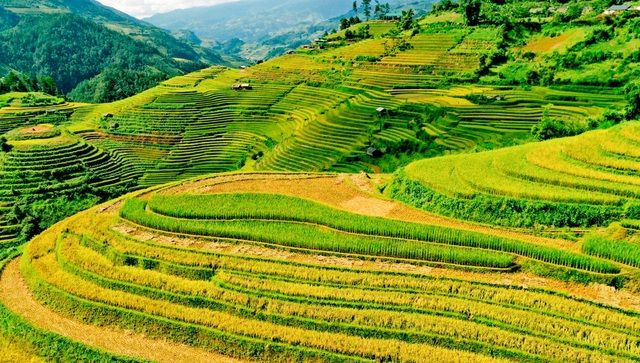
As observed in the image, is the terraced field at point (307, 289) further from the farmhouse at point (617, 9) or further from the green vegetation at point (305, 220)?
the farmhouse at point (617, 9)

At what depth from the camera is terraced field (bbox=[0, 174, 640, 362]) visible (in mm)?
16859

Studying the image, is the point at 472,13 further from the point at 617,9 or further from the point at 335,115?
the point at 335,115

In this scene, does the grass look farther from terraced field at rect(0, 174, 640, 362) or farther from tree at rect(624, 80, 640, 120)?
tree at rect(624, 80, 640, 120)

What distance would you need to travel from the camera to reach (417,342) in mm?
16984

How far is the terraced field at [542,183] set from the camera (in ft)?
74.4

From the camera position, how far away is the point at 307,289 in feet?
64.7

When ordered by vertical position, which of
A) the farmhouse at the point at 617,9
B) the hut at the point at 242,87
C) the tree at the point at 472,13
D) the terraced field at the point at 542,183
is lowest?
the terraced field at the point at 542,183

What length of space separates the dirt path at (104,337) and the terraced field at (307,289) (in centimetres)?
7

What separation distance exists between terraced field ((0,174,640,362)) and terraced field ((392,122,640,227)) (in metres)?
1.54

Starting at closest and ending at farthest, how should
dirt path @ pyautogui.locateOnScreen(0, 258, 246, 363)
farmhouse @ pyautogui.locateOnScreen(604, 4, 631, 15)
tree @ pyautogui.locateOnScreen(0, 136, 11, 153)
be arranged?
dirt path @ pyautogui.locateOnScreen(0, 258, 246, 363)
tree @ pyautogui.locateOnScreen(0, 136, 11, 153)
farmhouse @ pyautogui.locateOnScreen(604, 4, 631, 15)

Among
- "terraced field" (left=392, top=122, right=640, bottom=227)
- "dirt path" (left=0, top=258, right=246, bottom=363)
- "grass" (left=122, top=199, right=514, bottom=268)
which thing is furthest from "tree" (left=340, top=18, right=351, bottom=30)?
"dirt path" (left=0, top=258, right=246, bottom=363)

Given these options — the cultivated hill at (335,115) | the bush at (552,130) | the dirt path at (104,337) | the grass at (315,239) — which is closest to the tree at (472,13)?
the cultivated hill at (335,115)

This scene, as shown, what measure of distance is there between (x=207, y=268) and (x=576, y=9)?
2831 inches

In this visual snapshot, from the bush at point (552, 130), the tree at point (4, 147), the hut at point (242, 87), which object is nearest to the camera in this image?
the bush at point (552, 130)
